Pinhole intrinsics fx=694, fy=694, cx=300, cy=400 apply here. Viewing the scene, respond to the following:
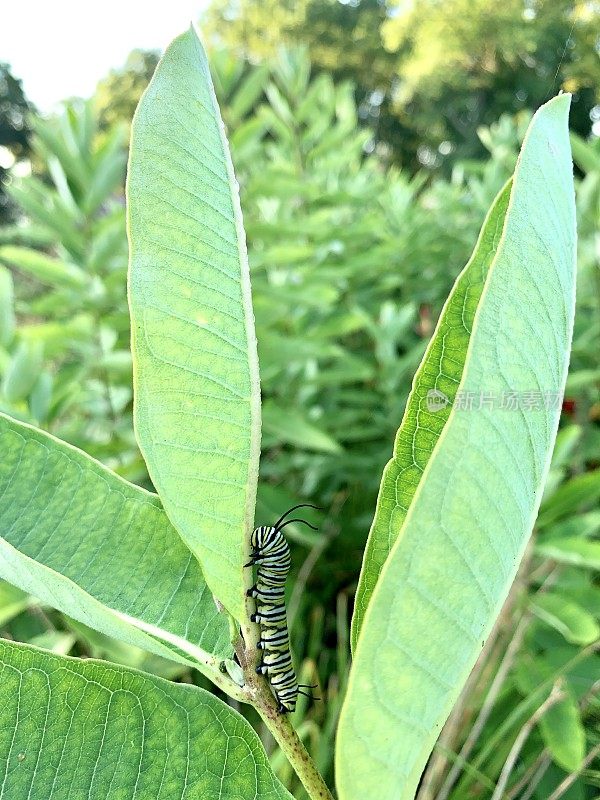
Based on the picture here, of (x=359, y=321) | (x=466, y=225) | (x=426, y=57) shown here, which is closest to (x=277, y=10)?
(x=426, y=57)

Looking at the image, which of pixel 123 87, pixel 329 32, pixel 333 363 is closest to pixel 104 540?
pixel 333 363

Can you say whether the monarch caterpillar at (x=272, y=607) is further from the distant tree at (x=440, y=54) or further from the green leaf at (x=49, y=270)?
the green leaf at (x=49, y=270)

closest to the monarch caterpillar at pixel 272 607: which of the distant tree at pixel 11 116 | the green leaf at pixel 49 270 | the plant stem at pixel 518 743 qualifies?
the plant stem at pixel 518 743

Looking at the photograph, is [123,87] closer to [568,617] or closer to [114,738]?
[568,617]

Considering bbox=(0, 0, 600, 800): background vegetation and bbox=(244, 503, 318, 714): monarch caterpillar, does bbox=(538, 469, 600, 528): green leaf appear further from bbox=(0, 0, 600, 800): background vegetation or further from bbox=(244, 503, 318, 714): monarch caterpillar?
bbox=(244, 503, 318, 714): monarch caterpillar

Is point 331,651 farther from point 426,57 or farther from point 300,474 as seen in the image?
point 426,57

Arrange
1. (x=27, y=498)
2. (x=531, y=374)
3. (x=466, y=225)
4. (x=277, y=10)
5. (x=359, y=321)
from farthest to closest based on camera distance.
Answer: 1. (x=277, y=10)
2. (x=466, y=225)
3. (x=359, y=321)
4. (x=27, y=498)
5. (x=531, y=374)
